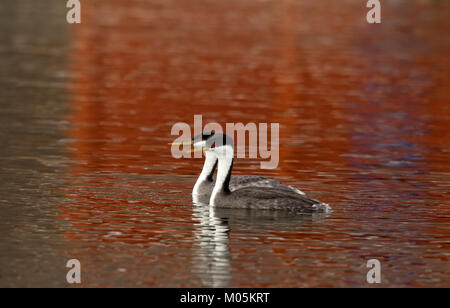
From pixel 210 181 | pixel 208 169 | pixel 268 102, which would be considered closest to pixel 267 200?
pixel 210 181

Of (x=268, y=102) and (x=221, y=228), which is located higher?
(x=268, y=102)

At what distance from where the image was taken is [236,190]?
1936 cm

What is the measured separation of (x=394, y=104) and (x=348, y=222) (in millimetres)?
16633

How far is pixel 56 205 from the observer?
1883 centimetres

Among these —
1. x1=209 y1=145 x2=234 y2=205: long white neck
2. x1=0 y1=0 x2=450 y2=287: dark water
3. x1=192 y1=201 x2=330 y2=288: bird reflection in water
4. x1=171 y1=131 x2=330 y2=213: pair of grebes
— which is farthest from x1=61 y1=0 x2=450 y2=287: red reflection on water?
x1=209 y1=145 x2=234 y2=205: long white neck

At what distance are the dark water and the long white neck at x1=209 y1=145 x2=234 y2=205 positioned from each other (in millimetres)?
367

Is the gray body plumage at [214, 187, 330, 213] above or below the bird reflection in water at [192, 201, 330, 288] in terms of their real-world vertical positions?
above

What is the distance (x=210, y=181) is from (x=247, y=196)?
1464 millimetres

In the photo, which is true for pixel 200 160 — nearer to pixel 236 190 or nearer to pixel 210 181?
pixel 210 181

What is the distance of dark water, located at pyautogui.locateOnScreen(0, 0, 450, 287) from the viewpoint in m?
15.6

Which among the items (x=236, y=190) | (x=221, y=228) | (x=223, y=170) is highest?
(x=223, y=170)

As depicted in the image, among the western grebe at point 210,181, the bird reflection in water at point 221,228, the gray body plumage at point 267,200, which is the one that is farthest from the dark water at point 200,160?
the western grebe at point 210,181

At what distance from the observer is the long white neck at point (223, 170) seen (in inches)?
760

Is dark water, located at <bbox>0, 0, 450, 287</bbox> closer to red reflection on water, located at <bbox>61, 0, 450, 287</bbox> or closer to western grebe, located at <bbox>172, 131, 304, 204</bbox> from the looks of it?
red reflection on water, located at <bbox>61, 0, 450, 287</bbox>
